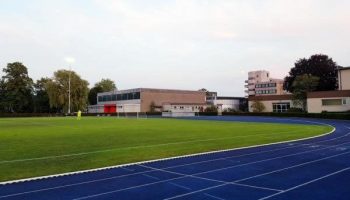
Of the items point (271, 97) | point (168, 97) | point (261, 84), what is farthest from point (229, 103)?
point (261, 84)

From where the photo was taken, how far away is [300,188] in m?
9.20

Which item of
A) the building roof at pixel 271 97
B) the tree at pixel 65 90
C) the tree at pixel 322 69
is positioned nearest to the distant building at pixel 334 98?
the building roof at pixel 271 97

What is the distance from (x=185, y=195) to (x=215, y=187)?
1.15 meters

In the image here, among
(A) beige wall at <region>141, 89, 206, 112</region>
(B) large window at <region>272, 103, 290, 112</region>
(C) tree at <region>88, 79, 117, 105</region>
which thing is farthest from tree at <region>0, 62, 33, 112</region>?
(B) large window at <region>272, 103, 290, 112</region>

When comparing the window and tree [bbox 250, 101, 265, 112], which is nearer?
the window

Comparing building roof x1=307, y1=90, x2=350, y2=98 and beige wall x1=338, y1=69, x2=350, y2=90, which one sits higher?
beige wall x1=338, y1=69, x2=350, y2=90

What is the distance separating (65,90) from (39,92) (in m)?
24.3

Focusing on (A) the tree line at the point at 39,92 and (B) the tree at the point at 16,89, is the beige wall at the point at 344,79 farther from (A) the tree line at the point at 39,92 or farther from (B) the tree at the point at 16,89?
(B) the tree at the point at 16,89

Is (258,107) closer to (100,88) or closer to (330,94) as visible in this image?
(330,94)

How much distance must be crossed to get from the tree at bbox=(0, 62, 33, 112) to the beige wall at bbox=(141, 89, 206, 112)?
36.4 metres

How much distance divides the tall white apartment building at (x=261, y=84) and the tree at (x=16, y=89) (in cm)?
9623

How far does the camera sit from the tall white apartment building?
154 metres

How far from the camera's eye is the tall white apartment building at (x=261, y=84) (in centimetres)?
15414

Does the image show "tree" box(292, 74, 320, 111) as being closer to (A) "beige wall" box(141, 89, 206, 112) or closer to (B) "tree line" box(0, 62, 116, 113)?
(A) "beige wall" box(141, 89, 206, 112)
